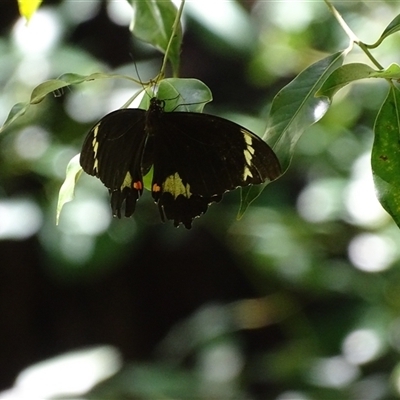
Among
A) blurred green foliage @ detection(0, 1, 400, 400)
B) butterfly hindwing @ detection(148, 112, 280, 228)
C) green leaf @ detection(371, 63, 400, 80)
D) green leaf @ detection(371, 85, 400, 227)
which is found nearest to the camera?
green leaf @ detection(371, 63, 400, 80)

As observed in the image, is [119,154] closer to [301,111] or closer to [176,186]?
[176,186]

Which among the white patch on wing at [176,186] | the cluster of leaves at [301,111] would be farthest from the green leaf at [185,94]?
the white patch on wing at [176,186]

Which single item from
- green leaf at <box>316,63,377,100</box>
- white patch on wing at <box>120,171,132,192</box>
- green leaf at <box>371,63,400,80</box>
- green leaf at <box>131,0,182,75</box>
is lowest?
green leaf at <box>371,63,400,80</box>

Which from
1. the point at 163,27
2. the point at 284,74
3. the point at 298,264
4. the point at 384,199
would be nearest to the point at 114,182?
the point at 163,27

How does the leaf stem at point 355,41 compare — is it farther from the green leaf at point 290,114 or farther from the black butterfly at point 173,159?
the black butterfly at point 173,159

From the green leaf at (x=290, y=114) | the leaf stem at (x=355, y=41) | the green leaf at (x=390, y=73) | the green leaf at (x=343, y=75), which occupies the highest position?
the leaf stem at (x=355, y=41)

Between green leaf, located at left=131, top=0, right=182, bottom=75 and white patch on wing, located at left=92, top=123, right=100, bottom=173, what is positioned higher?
green leaf, located at left=131, top=0, right=182, bottom=75

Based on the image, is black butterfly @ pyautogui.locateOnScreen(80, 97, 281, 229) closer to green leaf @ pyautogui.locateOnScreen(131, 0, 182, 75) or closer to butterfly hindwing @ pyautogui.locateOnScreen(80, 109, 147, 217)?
butterfly hindwing @ pyautogui.locateOnScreen(80, 109, 147, 217)

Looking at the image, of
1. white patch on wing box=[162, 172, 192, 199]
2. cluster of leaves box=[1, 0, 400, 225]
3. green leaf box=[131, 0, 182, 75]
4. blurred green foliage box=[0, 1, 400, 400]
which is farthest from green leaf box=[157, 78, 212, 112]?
blurred green foliage box=[0, 1, 400, 400]
